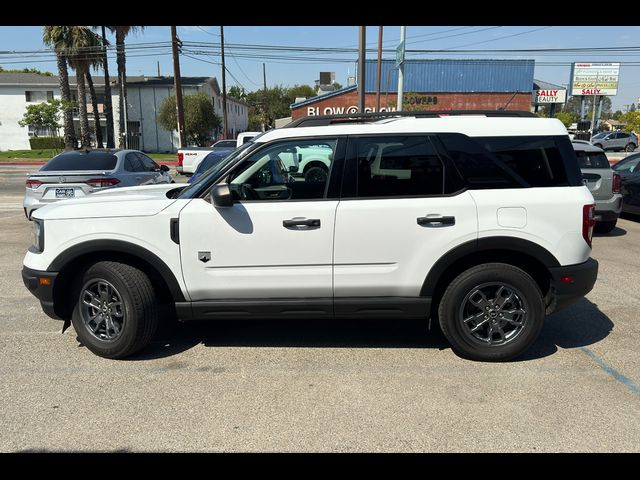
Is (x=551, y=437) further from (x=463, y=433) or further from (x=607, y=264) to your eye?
(x=607, y=264)

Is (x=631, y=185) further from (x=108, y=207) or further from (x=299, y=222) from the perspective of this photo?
(x=108, y=207)

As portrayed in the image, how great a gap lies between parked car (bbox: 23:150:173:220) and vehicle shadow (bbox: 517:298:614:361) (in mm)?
6965

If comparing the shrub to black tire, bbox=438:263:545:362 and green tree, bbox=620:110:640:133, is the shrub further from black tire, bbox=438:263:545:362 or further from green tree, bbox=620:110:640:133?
green tree, bbox=620:110:640:133

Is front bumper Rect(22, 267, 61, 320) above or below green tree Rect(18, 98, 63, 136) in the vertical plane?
below

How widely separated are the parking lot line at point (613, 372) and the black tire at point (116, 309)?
146 inches

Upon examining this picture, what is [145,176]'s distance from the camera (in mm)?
9617

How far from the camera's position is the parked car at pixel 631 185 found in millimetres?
10031

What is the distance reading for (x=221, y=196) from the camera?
3.65 meters

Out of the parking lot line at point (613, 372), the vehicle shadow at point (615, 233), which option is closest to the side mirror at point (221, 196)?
the parking lot line at point (613, 372)

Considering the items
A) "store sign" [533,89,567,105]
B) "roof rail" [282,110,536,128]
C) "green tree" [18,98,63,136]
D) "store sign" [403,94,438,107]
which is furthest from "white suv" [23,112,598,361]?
"store sign" [533,89,567,105]

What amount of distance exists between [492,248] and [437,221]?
500 mm

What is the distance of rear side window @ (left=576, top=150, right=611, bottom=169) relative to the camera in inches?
354

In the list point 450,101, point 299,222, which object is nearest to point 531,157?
point 299,222
